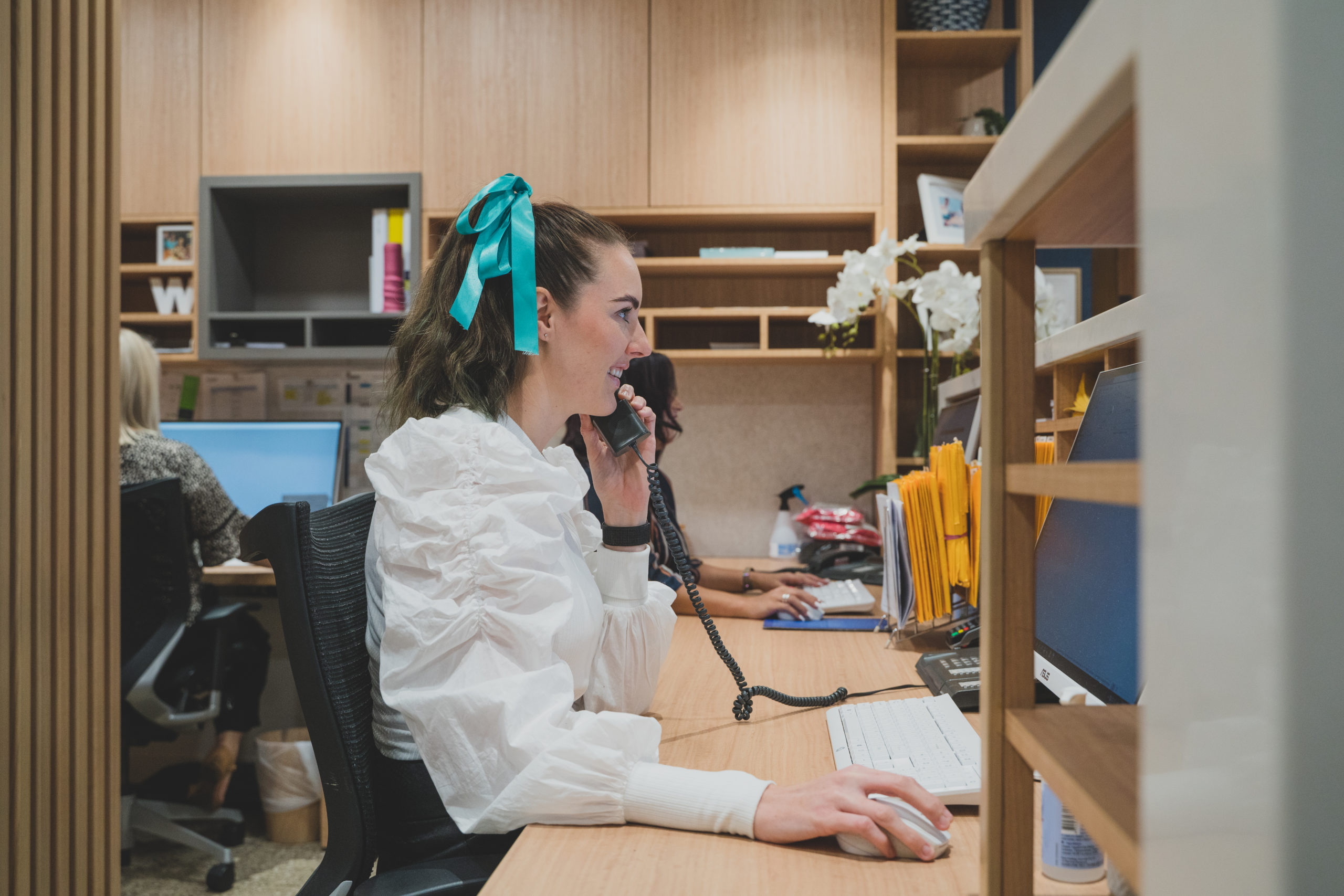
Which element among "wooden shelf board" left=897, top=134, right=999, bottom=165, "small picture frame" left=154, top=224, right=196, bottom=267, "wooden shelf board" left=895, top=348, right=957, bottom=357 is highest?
"wooden shelf board" left=897, top=134, right=999, bottom=165

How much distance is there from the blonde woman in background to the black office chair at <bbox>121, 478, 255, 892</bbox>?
5 cm

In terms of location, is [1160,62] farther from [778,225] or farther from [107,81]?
[778,225]

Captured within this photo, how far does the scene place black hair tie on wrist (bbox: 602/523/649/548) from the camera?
1340 mm

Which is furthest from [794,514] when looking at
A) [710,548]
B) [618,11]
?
[618,11]

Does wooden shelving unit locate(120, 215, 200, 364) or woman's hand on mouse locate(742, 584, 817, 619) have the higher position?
wooden shelving unit locate(120, 215, 200, 364)

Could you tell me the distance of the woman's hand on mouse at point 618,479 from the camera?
1.39m

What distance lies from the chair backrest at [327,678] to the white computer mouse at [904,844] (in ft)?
1.63

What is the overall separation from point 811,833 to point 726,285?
2.65 metres

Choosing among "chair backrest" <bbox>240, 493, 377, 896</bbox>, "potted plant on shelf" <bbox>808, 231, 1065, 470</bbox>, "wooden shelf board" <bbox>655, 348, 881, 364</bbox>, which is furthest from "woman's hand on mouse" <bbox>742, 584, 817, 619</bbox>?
"wooden shelf board" <bbox>655, 348, 881, 364</bbox>

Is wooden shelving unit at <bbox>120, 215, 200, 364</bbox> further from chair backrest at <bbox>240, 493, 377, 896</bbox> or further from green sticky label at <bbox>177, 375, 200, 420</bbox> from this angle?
chair backrest at <bbox>240, 493, 377, 896</bbox>

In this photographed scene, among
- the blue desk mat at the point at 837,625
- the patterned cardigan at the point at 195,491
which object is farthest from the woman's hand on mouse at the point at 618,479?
the patterned cardigan at the point at 195,491

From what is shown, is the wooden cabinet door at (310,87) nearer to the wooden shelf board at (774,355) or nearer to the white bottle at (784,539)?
the wooden shelf board at (774,355)

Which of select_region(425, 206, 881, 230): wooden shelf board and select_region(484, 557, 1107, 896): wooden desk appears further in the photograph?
select_region(425, 206, 881, 230): wooden shelf board

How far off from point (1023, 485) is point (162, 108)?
3533 millimetres
